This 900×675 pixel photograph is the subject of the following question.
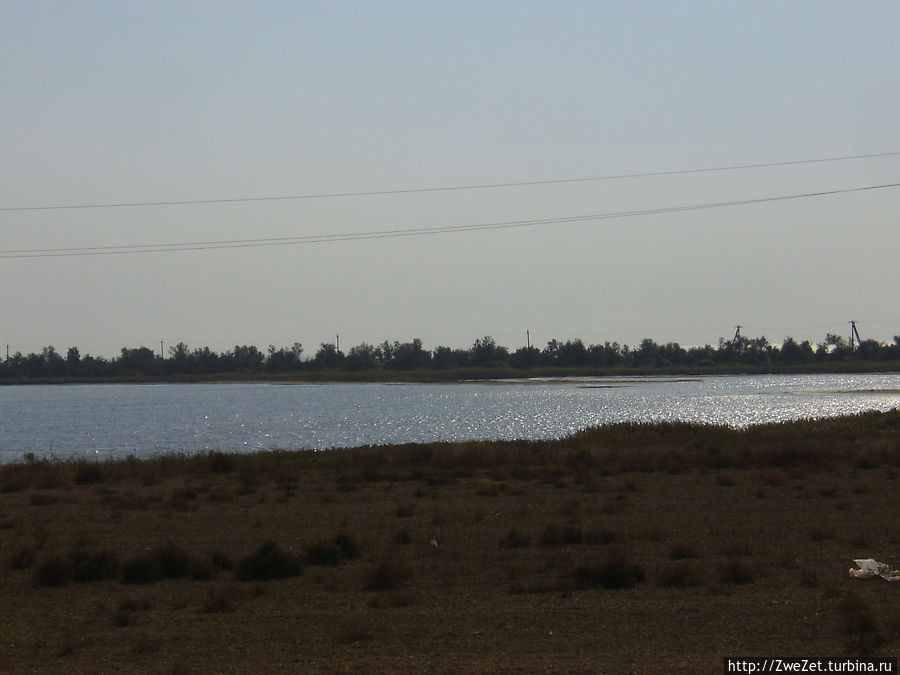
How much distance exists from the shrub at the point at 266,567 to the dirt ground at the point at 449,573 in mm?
33

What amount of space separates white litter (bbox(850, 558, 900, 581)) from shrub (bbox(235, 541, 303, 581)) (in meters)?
8.44

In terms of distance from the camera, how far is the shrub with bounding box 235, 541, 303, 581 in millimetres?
14547

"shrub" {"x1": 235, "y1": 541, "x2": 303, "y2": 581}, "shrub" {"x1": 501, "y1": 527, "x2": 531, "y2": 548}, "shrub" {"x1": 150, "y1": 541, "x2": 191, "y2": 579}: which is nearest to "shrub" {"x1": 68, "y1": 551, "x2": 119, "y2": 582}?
"shrub" {"x1": 150, "y1": 541, "x2": 191, "y2": 579}

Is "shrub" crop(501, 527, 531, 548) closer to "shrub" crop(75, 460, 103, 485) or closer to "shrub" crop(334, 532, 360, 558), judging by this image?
→ "shrub" crop(334, 532, 360, 558)

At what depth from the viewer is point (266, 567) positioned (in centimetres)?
1459

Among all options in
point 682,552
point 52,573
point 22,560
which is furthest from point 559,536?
point 22,560

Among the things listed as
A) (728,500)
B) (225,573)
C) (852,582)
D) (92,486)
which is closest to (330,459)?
(92,486)

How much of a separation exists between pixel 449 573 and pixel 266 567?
2901 millimetres

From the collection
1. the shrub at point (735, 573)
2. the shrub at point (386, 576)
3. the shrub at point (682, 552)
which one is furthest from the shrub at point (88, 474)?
the shrub at point (735, 573)

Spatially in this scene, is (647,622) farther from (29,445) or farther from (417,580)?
(29,445)

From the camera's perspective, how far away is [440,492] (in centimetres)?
2564

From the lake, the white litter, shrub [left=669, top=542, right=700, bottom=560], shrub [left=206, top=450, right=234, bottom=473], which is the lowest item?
the lake

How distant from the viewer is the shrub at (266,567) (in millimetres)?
14547

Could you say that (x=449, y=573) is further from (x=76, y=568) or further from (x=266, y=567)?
(x=76, y=568)
